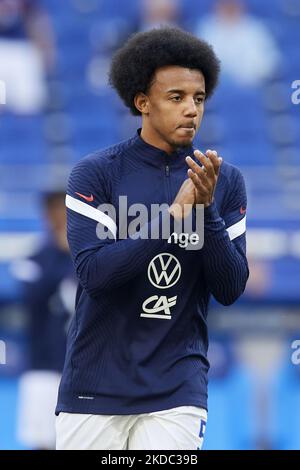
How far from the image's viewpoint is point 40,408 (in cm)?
708

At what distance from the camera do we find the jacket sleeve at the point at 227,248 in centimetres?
377

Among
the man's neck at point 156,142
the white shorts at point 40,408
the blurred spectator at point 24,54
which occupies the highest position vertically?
the blurred spectator at point 24,54

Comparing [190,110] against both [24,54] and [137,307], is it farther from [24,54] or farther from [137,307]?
[24,54]

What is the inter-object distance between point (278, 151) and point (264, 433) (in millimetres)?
4896

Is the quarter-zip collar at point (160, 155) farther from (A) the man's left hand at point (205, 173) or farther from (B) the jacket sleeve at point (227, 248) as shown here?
(A) the man's left hand at point (205, 173)

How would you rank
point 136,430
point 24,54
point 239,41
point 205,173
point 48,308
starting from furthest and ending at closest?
point 24,54
point 239,41
point 48,308
point 136,430
point 205,173

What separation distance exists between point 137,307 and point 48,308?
2811 mm

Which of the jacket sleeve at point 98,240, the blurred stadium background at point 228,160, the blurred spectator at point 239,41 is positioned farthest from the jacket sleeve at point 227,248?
the blurred spectator at point 239,41

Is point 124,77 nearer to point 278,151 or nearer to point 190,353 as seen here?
point 190,353

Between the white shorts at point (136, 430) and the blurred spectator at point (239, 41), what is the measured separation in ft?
28.2

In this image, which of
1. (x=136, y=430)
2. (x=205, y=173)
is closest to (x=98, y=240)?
(x=205, y=173)

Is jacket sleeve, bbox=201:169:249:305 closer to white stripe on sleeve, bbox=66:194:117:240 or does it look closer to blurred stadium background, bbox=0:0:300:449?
white stripe on sleeve, bbox=66:194:117:240

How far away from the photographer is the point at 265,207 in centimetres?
974

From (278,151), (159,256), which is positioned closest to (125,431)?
(159,256)
